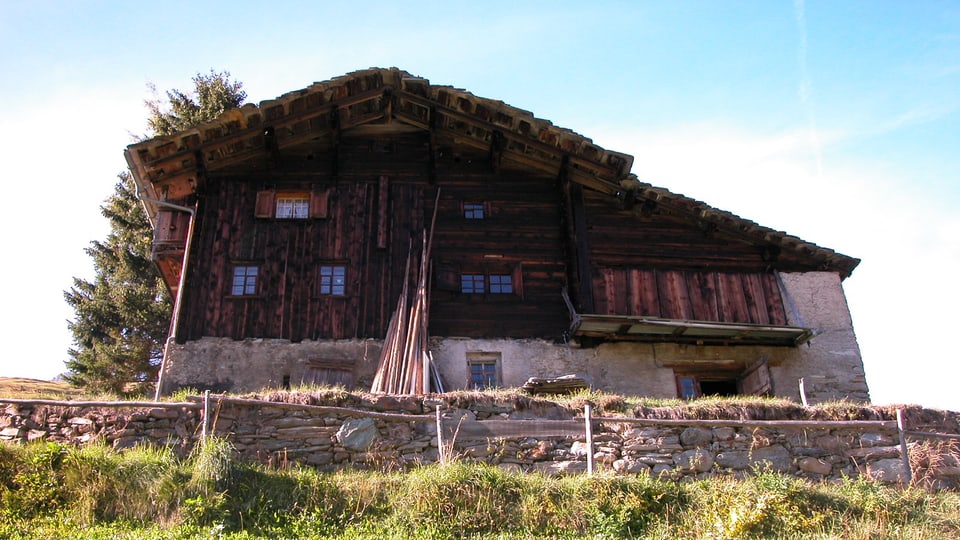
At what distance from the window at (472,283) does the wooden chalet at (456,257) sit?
56mm

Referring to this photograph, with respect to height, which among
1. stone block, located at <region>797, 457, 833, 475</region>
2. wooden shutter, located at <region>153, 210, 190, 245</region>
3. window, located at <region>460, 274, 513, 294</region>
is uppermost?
wooden shutter, located at <region>153, 210, 190, 245</region>

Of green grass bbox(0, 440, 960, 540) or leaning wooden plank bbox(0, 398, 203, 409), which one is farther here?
leaning wooden plank bbox(0, 398, 203, 409)

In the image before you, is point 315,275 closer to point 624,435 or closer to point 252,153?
point 252,153

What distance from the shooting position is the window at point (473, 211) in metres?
21.4

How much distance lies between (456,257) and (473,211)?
150cm

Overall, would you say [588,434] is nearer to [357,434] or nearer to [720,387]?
[357,434]

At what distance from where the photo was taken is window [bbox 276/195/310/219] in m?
20.9

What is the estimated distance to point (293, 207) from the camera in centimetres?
2108

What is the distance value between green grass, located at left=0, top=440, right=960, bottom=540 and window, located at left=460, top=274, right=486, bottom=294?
797 cm

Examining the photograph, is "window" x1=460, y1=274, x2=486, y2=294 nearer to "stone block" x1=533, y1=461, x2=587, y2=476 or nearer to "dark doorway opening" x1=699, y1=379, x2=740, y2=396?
"dark doorway opening" x1=699, y1=379, x2=740, y2=396

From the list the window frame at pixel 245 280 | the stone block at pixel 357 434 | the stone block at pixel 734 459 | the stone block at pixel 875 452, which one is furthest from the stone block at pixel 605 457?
the window frame at pixel 245 280

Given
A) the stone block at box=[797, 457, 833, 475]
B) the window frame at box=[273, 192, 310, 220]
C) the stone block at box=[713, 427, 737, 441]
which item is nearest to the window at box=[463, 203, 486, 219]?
the window frame at box=[273, 192, 310, 220]

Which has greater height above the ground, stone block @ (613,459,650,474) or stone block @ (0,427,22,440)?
stone block @ (0,427,22,440)

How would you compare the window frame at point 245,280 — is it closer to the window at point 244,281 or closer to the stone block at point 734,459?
the window at point 244,281
